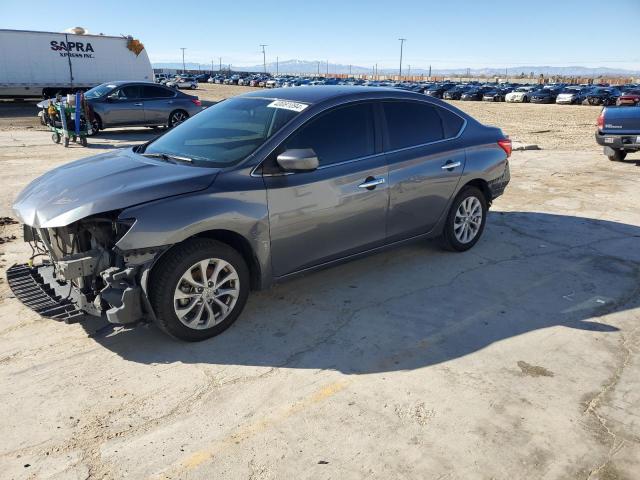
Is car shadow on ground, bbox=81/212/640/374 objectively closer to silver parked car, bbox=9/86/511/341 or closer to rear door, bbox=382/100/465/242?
silver parked car, bbox=9/86/511/341

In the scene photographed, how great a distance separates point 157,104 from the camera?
1548cm

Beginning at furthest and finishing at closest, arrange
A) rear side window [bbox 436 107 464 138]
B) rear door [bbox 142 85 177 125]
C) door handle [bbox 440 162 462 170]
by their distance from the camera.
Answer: rear door [bbox 142 85 177 125]
rear side window [bbox 436 107 464 138]
door handle [bbox 440 162 462 170]

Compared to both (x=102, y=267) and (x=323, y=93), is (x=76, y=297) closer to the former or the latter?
(x=102, y=267)

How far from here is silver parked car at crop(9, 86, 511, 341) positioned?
11.4ft

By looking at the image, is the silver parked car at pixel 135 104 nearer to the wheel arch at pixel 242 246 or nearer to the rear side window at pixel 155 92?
the rear side window at pixel 155 92

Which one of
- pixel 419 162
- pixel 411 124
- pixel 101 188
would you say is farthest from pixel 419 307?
pixel 101 188

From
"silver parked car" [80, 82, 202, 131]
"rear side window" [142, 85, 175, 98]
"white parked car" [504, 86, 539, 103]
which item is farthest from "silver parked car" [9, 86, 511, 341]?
"white parked car" [504, 86, 539, 103]

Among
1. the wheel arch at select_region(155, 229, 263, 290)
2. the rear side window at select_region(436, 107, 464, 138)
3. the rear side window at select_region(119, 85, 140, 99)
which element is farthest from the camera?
the rear side window at select_region(119, 85, 140, 99)

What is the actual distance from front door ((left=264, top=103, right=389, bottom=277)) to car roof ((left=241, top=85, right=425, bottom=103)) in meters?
0.15

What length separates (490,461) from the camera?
2.71 metres

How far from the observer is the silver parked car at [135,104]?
48.2 ft

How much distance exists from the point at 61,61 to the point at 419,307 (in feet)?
84.5

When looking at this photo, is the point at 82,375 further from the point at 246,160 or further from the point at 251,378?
the point at 246,160

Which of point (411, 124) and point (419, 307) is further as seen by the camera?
point (411, 124)
